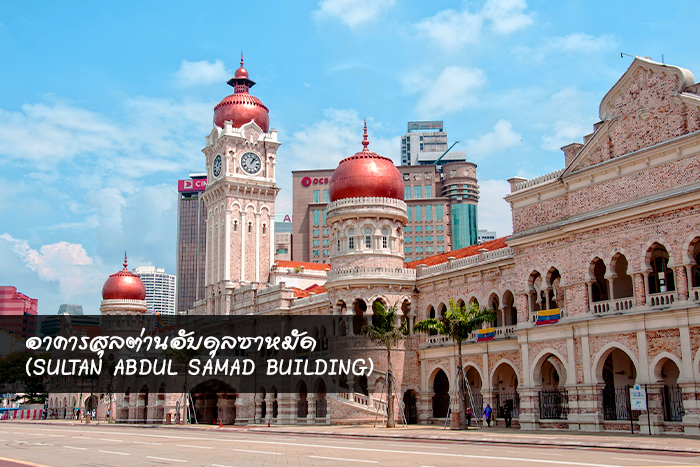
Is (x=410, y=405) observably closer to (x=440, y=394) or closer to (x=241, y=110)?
(x=440, y=394)

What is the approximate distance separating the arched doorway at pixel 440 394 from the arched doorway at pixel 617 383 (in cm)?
1320

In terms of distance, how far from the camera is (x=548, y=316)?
3644cm

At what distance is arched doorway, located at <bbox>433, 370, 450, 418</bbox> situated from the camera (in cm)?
4879

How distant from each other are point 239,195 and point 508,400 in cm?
3958

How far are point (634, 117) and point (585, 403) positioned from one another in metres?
12.6

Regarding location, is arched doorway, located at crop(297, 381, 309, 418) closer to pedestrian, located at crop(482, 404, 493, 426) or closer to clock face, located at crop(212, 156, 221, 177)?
pedestrian, located at crop(482, 404, 493, 426)

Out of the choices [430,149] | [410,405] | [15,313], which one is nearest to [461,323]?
[410,405]

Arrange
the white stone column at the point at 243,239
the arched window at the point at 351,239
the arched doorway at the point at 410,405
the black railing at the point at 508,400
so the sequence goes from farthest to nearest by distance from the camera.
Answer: the white stone column at the point at 243,239 < the arched window at the point at 351,239 < the arched doorway at the point at 410,405 < the black railing at the point at 508,400

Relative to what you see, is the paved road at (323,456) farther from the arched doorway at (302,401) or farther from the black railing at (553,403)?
the arched doorway at (302,401)

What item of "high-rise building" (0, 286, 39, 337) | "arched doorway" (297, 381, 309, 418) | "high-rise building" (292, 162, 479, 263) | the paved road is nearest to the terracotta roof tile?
"arched doorway" (297, 381, 309, 418)

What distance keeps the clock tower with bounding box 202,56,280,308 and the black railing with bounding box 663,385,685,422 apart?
151 ft

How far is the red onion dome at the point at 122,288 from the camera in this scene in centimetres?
9625

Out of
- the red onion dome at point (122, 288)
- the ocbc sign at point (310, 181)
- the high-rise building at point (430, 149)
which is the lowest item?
the red onion dome at point (122, 288)

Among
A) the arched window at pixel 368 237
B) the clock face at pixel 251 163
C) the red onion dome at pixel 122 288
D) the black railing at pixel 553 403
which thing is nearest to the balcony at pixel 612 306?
the black railing at pixel 553 403
